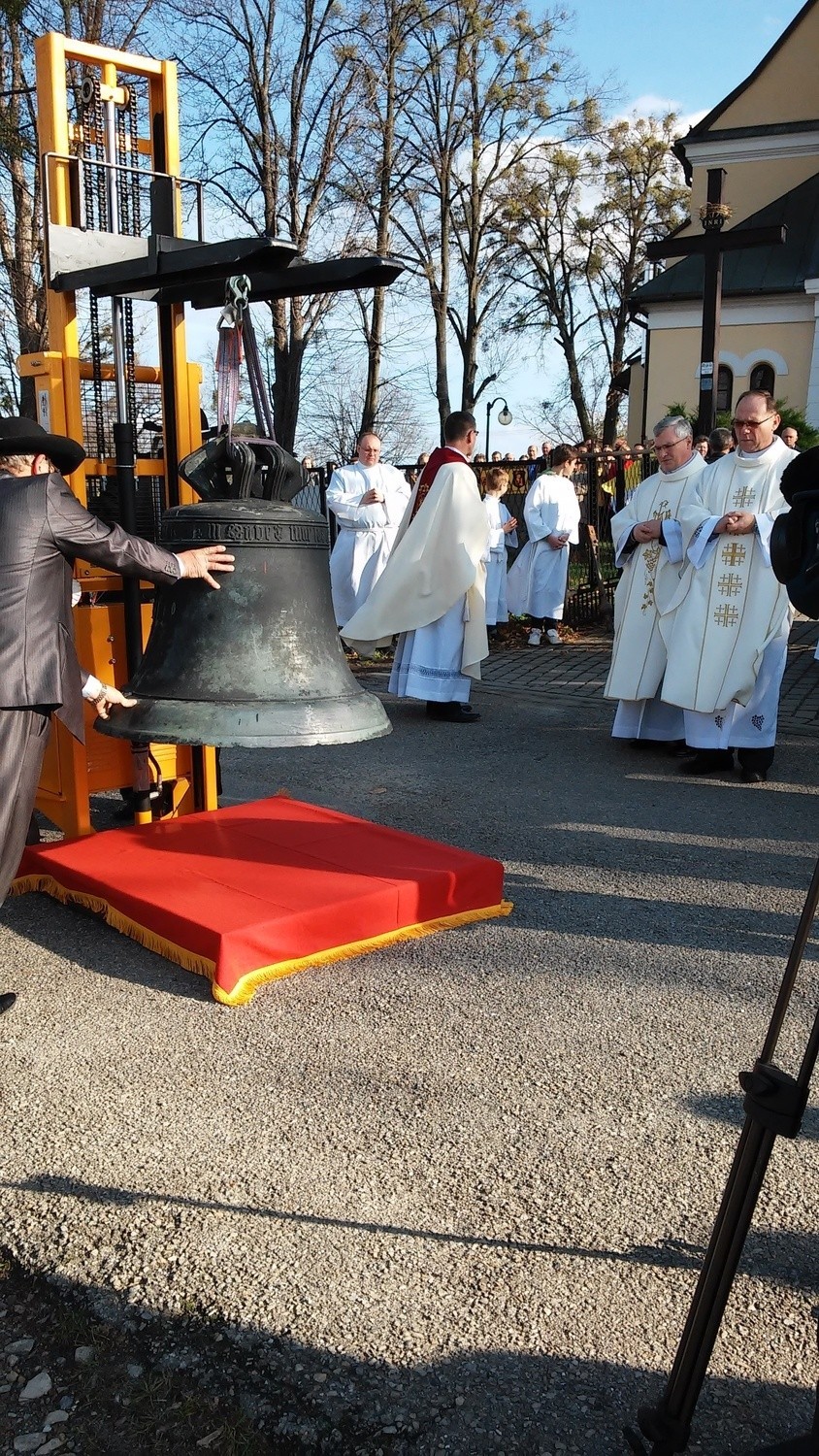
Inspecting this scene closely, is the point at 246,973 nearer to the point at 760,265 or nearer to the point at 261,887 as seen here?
the point at 261,887

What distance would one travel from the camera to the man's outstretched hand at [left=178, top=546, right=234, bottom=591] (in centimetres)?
351

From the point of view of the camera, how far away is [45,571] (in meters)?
3.54

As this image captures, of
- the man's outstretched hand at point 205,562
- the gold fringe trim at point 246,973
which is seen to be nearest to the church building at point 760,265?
the gold fringe trim at point 246,973

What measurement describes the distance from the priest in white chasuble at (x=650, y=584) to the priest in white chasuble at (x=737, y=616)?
25cm

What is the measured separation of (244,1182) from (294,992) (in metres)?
1.00

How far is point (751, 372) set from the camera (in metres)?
24.5

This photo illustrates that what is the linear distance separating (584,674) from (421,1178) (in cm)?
800

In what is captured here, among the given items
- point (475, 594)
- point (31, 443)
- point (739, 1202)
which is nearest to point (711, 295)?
point (475, 594)

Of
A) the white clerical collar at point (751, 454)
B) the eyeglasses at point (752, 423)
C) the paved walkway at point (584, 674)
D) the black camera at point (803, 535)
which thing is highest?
the eyeglasses at point (752, 423)

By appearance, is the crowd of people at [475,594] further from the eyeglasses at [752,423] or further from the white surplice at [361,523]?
the white surplice at [361,523]

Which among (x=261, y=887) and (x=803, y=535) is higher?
(x=803, y=535)

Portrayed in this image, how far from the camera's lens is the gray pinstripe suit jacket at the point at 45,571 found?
3.47m

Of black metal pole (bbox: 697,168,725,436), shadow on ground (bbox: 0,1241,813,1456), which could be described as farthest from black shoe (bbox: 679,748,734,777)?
black metal pole (bbox: 697,168,725,436)

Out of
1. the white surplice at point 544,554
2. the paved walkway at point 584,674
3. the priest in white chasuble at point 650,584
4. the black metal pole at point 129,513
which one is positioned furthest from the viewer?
the white surplice at point 544,554
